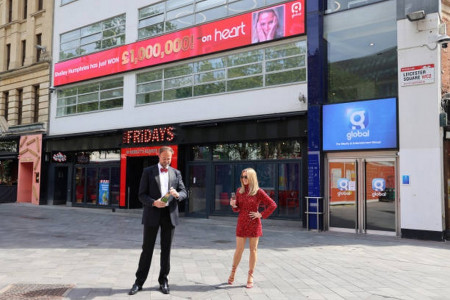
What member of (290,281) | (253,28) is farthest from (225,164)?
(290,281)

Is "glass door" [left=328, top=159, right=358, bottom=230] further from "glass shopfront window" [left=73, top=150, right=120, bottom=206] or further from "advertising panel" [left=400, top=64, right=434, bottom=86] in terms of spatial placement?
"glass shopfront window" [left=73, top=150, right=120, bottom=206]

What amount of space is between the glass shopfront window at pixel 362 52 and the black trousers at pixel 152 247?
8.50 meters

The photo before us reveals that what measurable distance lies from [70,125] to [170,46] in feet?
25.1

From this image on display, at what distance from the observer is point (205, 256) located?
8.18 metres

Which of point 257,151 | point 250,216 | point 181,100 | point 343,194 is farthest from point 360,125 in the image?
point 181,100

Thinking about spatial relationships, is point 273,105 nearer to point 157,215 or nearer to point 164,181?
point 164,181

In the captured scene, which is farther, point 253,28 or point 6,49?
point 6,49

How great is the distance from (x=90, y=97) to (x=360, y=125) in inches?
541

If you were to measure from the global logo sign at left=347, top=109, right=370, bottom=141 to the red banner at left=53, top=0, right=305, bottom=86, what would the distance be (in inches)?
133

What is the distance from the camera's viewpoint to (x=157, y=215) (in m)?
5.39

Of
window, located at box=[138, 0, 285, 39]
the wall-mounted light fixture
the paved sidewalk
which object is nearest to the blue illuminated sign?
the wall-mounted light fixture

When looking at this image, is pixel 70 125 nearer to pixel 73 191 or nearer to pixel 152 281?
pixel 73 191

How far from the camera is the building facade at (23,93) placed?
22.4 meters

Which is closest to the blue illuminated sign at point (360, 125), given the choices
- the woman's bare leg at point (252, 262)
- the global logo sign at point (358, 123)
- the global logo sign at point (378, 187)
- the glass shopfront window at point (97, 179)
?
the global logo sign at point (358, 123)
